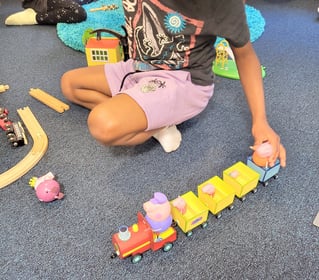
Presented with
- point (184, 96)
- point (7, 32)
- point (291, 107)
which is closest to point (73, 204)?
point (184, 96)

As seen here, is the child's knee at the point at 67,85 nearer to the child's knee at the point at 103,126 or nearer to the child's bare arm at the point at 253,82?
the child's knee at the point at 103,126

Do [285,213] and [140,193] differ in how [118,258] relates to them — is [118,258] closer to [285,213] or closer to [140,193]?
[140,193]

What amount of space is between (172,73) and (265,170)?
323 mm

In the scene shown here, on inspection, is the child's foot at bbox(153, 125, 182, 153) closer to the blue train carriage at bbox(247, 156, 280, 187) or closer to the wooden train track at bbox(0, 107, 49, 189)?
the blue train carriage at bbox(247, 156, 280, 187)

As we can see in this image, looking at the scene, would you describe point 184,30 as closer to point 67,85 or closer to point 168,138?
point 168,138

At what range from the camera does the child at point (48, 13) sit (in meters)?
1.64

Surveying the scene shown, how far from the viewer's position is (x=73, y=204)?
0.81m

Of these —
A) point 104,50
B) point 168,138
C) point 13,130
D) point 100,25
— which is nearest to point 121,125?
point 168,138

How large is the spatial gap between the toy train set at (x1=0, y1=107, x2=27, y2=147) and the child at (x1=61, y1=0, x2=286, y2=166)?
0.25m

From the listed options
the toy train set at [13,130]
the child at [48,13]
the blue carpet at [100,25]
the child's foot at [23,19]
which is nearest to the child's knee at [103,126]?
the toy train set at [13,130]

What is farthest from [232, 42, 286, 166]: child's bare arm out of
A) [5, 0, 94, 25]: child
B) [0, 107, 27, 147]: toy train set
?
[5, 0, 94, 25]: child

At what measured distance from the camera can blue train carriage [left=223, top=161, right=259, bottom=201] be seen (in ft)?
2.54

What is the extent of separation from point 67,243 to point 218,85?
752mm

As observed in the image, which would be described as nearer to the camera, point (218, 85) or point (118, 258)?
point (118, 258)
